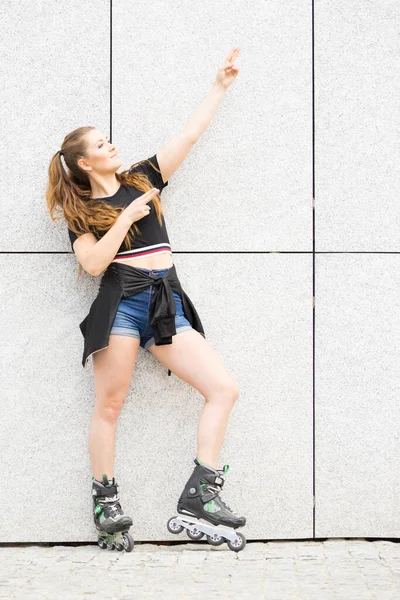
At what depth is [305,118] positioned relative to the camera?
451 cm

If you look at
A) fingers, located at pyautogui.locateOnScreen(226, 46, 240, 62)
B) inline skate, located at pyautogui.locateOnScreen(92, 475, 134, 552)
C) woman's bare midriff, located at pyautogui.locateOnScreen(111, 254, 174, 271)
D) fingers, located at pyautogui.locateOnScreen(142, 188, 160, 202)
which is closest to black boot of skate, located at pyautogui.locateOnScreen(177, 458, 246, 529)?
inline skate, located at pyautogui.locateOnScreen(92, 475, 134, 552)

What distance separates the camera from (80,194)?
14.1 ft

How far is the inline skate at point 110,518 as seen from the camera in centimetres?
418

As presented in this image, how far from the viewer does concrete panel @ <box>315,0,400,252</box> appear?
451 centimetres

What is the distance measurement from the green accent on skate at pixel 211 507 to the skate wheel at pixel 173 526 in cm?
17

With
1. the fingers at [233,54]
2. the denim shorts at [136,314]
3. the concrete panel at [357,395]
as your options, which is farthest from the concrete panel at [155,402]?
the fingers at [233,54]

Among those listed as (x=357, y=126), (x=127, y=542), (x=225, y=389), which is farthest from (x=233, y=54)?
(x=127, y=542)

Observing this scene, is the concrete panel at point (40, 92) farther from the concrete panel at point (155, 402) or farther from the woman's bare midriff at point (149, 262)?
the woman's bare midriff at point (149, 262)

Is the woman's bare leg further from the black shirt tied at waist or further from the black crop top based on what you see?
the black crop top

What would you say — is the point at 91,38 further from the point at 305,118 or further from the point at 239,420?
the point at 239,420

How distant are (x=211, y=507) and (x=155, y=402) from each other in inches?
28.0

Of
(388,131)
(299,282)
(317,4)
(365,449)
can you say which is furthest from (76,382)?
(317,4)

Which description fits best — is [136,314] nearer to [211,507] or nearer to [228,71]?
[211,507]

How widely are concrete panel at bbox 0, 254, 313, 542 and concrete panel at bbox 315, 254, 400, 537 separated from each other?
0.10 m
